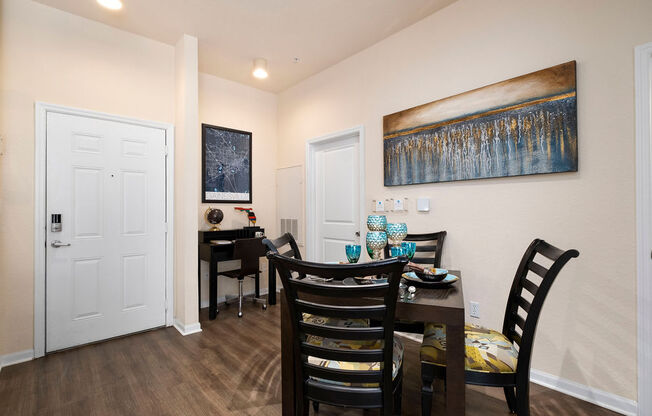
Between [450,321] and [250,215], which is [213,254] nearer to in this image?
[250,215]

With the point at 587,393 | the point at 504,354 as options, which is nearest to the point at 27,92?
the point at 504,354

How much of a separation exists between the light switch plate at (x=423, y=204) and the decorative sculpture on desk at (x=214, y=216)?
2.35 metres

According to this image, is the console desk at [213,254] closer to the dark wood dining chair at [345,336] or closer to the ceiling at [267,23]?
Answer: the ceiling at [267,23]

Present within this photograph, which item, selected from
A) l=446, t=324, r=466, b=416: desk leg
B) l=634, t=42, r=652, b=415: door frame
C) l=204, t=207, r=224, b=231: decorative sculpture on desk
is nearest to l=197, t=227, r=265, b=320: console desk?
l=204, t=207, r=224, b=231: decorative sculpture on desk

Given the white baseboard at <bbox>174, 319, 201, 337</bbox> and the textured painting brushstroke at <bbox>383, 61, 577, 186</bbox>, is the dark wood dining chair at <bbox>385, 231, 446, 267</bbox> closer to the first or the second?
the textured painting brushstroke at <bbox>383, 61, 577, 186</bbox>

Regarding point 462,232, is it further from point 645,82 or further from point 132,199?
point 132,199

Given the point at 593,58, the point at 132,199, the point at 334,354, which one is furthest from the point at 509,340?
the point at 132,199

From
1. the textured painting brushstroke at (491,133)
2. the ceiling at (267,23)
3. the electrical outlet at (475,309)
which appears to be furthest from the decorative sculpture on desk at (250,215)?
the electrical outlet at (475,309)

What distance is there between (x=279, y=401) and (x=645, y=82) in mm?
2815

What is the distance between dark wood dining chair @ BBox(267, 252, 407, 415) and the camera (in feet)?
3.69

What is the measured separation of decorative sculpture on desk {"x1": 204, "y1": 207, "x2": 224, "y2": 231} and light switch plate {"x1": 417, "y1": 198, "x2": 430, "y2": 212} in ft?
7.72

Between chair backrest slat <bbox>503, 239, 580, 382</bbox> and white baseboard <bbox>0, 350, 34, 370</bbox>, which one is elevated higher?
chair backrest slat <bbox>503, 239, 580, 382</bbox>

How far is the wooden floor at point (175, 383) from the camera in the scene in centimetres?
184

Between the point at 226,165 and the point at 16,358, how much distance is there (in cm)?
259
